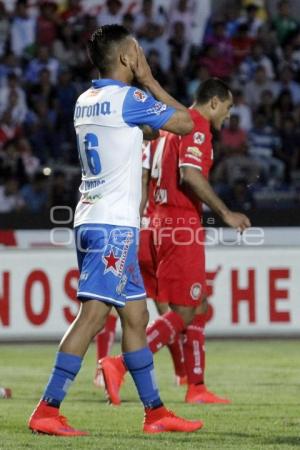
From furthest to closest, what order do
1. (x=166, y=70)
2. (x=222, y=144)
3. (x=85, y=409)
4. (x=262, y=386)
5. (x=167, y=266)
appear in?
(x=166, y=70) → (x=222, y=144) → (x=262, y=386) → (x=167, y=266) → (x=85, y=409)

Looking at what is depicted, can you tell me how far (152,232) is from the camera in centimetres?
899

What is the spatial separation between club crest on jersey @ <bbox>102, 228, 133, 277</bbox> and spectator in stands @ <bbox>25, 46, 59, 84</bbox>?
33.7 ft

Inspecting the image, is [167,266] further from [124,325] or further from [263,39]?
[263,39]

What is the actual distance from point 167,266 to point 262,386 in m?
1.30

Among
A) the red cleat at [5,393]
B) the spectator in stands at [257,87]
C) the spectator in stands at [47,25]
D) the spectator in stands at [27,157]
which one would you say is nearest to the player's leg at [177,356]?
the red cleat at [5,393]

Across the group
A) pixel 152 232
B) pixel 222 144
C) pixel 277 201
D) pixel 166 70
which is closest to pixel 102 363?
pixel 152 232

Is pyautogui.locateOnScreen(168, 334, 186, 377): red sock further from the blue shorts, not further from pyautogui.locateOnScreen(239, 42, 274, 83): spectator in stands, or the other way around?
pyautogui.locateOnScreen(239, 42, 274, 83): spectator in stands

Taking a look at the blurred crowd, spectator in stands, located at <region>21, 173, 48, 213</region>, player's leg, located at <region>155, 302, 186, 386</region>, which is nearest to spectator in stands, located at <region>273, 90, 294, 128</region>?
the blurred crowd

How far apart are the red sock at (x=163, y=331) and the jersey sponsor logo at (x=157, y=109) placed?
2205 millimetres

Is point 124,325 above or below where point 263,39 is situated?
below

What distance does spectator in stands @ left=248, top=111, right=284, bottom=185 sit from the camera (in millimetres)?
15633

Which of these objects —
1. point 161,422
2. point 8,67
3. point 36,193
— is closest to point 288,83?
point 8,67

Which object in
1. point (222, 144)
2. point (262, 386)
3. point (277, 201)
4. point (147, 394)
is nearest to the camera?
point (147, 394)

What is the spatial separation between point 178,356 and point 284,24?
948 centimetres
